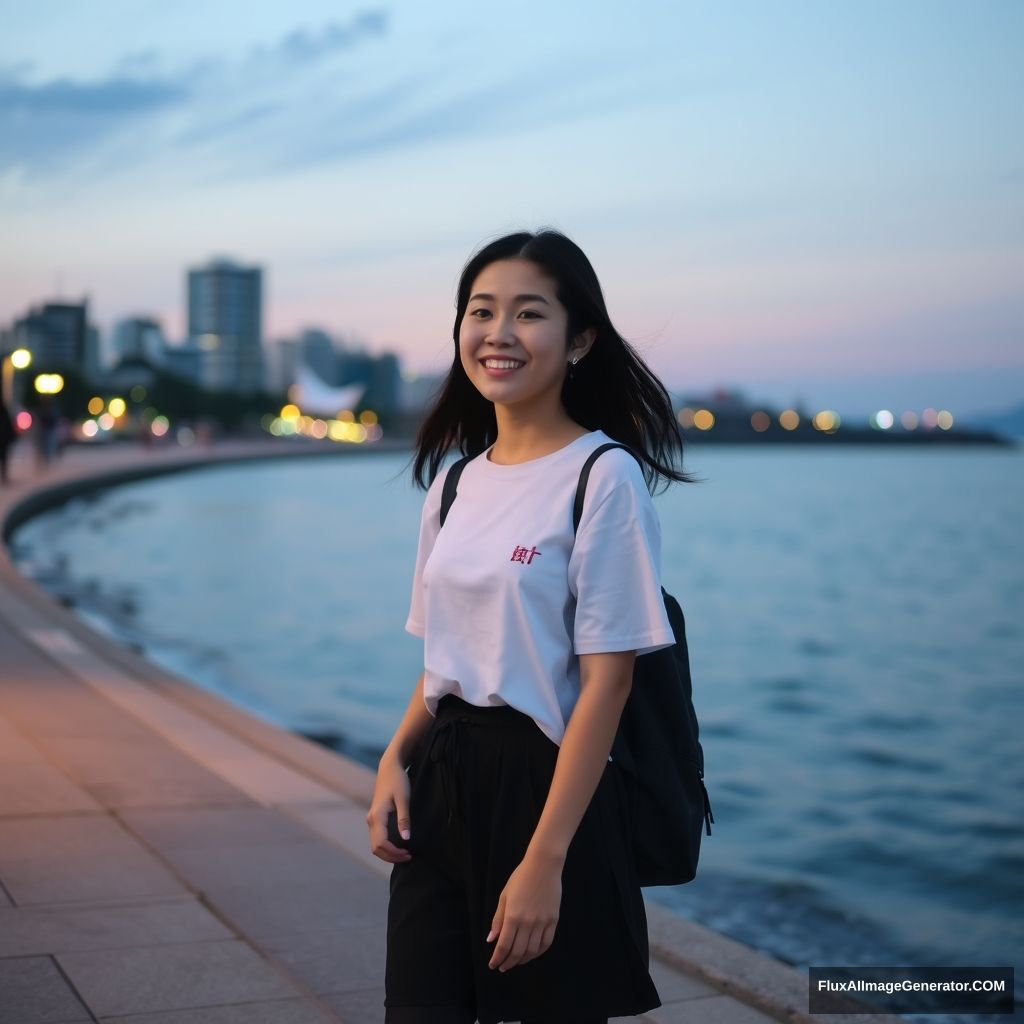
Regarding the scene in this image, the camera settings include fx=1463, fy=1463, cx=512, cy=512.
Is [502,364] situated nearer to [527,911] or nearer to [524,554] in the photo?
[524,554]

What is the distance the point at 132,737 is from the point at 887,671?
1270 cm

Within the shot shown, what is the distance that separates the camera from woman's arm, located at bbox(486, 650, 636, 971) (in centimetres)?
204

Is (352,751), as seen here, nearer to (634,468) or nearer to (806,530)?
(634,468)

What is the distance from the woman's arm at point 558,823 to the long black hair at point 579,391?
0.47m

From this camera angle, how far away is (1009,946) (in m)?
6.60

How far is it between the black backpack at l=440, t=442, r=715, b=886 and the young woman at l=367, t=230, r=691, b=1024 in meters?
0.03

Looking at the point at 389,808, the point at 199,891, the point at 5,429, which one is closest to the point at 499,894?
the point at 389,808

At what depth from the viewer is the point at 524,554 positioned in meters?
2.13

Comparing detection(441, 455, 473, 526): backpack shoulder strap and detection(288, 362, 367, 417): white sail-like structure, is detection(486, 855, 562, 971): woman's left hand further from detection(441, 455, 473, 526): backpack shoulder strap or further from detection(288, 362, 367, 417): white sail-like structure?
detection(288, 362, 367, 417): white sail-like structure

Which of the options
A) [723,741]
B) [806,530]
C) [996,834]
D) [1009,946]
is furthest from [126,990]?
[806,530]

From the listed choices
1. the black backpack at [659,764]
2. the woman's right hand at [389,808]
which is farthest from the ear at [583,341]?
the woman's right hand at [389,808]

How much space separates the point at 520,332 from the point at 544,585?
0.41 m

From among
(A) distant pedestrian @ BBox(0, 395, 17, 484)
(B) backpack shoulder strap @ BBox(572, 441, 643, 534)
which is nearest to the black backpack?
(B) backpack shoulder strap @ BBox(572, 441, 643, 534)

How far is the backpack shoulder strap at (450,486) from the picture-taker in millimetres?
2371
